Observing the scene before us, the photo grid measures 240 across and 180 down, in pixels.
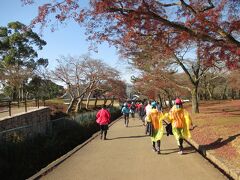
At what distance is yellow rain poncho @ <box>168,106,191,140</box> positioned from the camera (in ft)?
37.7

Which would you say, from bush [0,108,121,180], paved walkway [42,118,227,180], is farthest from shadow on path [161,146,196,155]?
bush [0,108,121,180]

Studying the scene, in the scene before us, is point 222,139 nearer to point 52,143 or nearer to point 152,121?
point 152,121

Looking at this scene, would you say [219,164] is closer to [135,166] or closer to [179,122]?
[135,166]

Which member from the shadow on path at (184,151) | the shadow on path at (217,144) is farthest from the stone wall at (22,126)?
the shadow on path at (217,144)

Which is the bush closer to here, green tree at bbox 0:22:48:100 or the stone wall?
the stone wall

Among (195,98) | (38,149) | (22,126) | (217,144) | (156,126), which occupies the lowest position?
(38,149)

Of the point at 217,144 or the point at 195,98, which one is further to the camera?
the point at 195,98

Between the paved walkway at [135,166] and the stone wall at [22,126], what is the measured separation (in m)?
2.22

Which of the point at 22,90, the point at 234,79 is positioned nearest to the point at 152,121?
the point at 22,90

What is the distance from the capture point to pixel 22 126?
15297mm

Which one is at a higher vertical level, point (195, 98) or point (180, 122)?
point (195, 98)

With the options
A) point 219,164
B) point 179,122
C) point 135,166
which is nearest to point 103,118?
point 179,122

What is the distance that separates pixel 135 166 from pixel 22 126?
732cm

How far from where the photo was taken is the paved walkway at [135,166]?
834cm
